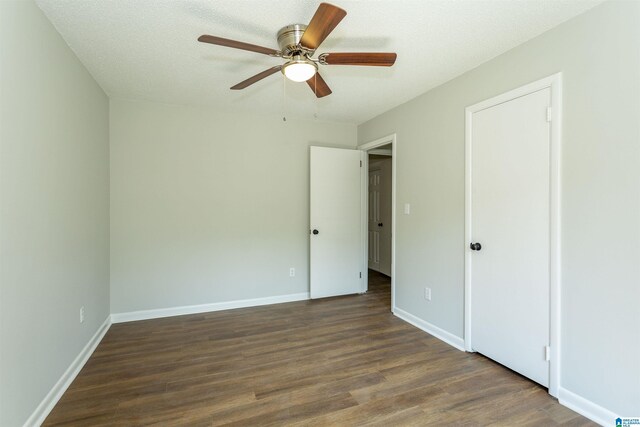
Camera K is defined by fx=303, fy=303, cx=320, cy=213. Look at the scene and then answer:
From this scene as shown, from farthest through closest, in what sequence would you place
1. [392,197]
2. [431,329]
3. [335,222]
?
[335,222] < [392,197] < [431,329]

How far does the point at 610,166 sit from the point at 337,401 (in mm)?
2178

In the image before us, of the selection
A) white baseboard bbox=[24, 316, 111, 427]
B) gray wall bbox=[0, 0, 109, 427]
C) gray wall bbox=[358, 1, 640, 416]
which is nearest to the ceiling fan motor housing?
gray wall bbox=[0, 0, 109, 427]

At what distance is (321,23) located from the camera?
152 cm

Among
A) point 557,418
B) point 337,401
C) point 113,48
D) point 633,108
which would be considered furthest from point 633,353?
point 113,48

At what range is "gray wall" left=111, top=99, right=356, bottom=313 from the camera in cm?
→ 337

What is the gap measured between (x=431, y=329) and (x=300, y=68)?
2.69 meters

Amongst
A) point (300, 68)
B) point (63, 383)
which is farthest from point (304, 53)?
point (63, 383)

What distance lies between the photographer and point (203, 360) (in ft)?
8.34

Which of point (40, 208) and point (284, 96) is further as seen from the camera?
point (284, 96)

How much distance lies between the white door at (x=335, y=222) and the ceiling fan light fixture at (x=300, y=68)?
6.93ft

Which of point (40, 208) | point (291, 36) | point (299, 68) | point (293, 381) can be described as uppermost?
point (291, 36)

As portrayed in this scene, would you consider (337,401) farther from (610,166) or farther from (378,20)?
(378,20)

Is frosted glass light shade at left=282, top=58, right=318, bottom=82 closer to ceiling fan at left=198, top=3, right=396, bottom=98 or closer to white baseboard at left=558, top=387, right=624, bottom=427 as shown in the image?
ceiling fan at left=198, top=3, right=396, bottom=98

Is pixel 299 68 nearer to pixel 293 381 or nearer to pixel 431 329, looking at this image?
pixel 293 381
